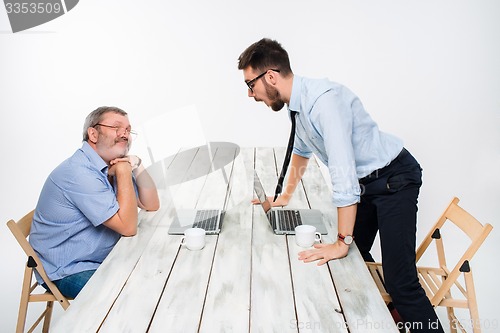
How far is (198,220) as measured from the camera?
1997 mm

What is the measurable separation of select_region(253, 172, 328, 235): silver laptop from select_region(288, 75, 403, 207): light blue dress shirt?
0.23m

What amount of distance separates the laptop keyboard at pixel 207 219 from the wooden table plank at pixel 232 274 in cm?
4

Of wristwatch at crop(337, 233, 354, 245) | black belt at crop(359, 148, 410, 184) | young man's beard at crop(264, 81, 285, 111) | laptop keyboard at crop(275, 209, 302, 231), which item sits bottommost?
laptop keyboard at crop(275, 209, 302, 231)

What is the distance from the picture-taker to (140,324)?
1269mm

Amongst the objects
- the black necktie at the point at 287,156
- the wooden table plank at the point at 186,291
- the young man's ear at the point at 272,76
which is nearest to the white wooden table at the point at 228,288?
the wooden table plank at the point at 186,291

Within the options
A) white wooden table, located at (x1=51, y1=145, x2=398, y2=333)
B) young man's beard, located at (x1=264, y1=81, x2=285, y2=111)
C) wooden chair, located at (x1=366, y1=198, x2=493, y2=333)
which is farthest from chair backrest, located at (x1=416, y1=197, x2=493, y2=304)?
young man's beard, located at (x1=264, y1=81, x2=285, y2=111)

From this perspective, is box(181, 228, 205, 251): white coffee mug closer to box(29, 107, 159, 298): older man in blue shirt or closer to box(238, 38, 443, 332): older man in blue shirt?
box(29, 107, 159, 298): older man in blue shirt

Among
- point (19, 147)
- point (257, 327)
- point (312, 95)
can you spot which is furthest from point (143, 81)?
point (257, 327)

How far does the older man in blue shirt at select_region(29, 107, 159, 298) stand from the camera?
1.93m

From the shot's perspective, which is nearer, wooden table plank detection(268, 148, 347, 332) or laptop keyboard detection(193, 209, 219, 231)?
wooden table plank detection(268, 148, 347, 332)

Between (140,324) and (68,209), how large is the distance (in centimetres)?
90

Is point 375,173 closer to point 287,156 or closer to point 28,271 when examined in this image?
point 287,156

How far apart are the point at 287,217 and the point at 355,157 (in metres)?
0.36

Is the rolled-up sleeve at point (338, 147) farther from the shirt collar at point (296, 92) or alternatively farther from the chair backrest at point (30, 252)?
the chair backrest at point (30, 252)
